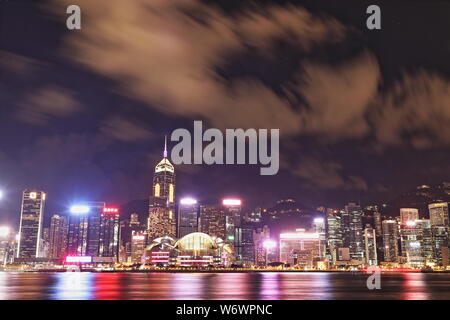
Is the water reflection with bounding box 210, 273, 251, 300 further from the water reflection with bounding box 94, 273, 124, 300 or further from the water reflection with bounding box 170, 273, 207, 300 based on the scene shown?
the water reflection with bounding box 94, 273, 124, 300

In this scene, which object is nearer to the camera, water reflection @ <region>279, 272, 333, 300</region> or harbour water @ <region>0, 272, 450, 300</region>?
harbour water @ <region>0, 272, 450, 300</region>

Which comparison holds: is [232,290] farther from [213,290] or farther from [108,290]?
[108,290]

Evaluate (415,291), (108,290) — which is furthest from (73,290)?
(415,291)

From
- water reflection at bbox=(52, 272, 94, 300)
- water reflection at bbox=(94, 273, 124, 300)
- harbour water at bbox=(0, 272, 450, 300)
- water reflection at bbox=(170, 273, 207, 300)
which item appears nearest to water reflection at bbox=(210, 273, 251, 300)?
harbour water at bbox=(0, 272, 450, 300)

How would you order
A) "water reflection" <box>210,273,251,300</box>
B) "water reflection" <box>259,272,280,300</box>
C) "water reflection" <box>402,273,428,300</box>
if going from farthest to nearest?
1. "water reflection" <box>402,273,428,300</box>
2. "water reflection" <box>210,273,251,300</box>
3. "water reflection" <box>259,272,280,300</box>

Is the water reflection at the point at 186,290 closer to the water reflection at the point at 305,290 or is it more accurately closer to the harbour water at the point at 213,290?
the harbour water at the point at 213,290

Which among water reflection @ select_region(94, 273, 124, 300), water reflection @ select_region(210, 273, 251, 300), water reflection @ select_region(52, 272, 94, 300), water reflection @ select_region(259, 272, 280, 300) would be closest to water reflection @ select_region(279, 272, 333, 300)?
water reflection @ select_region(259, 272, 280, 300)

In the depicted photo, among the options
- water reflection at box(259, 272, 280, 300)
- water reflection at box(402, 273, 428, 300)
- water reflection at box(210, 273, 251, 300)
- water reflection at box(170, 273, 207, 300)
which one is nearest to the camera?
water reflection at box(259, 272, 280, 300)
